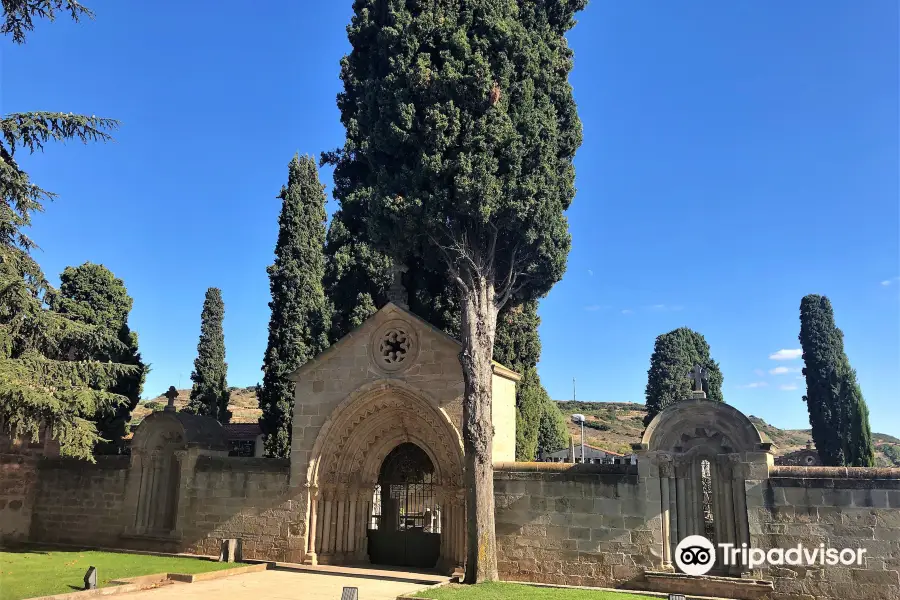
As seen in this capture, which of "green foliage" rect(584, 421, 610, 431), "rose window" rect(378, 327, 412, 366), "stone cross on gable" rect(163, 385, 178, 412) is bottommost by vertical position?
"stone cross on gable" rect(163, 385, 178, 412)

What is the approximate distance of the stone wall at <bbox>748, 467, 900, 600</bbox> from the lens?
9914 mm

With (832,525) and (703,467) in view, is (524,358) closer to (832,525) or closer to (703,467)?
(703,467)

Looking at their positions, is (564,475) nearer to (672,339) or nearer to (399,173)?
(399,173)

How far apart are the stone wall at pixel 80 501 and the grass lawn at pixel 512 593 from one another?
9.94 metres

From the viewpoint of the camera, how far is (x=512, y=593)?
10156mm

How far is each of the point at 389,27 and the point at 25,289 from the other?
335 inches

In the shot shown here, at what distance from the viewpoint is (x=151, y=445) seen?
16.2 m

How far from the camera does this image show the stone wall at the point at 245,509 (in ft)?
46.4

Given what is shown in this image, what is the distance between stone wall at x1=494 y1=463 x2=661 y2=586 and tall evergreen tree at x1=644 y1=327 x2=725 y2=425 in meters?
27.6

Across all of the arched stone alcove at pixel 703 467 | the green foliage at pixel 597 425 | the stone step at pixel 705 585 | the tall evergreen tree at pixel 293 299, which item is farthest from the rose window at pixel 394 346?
the green foliage at pixel 597 425

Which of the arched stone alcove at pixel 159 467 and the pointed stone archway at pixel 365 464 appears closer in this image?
the pointed stone archway at pixel 365 464

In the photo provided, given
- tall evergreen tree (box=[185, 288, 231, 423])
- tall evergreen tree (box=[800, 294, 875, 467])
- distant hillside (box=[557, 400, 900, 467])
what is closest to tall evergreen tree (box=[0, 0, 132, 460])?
tall evergreen tree (box=[185, 288, 231, 423])

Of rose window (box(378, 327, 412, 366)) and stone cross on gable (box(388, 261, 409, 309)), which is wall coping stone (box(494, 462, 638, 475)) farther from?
stone cross on gable (box(388, 261, 409, 309))

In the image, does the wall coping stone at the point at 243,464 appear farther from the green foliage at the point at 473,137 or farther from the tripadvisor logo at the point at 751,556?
the tripadvisor logo at the point at 751,556
